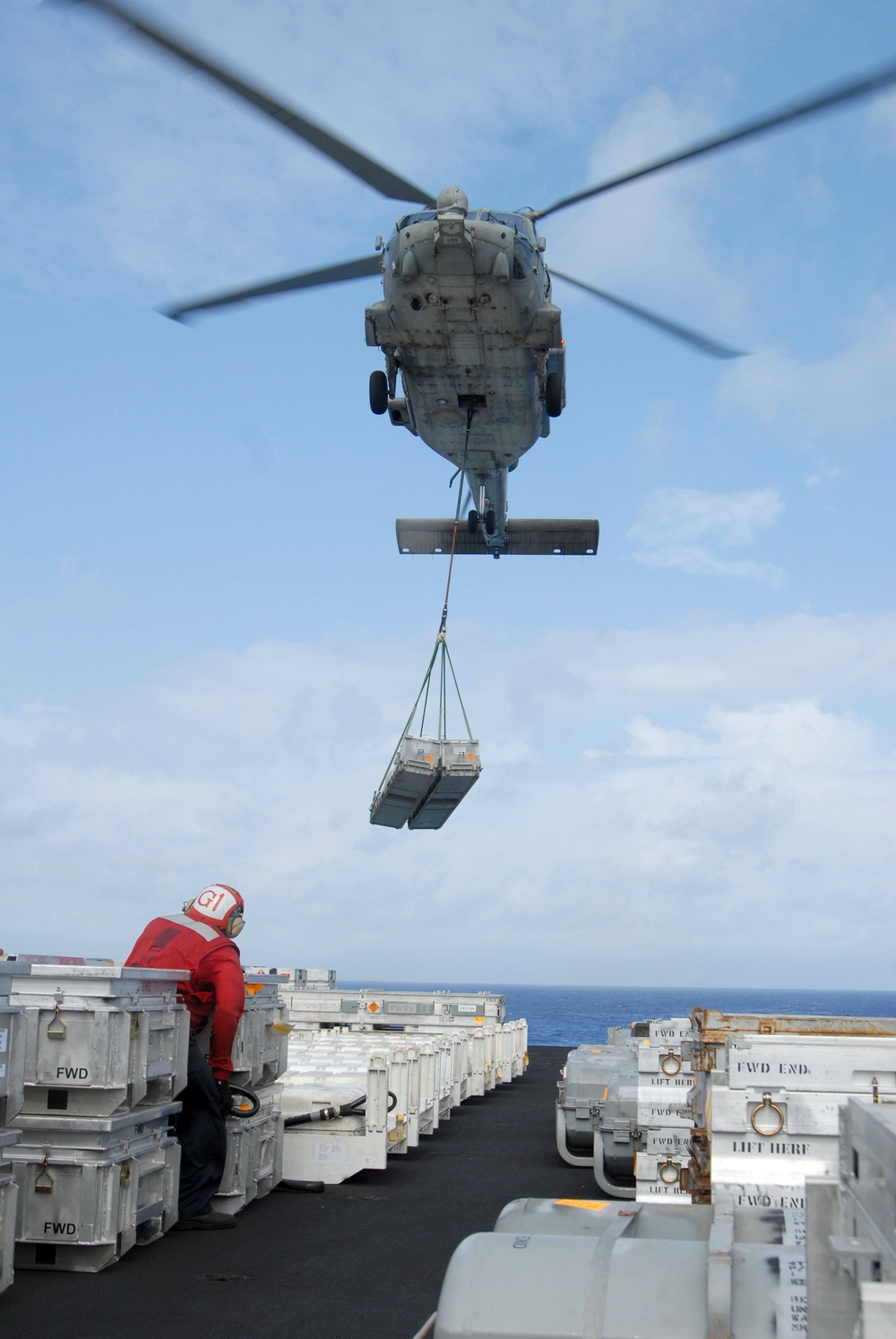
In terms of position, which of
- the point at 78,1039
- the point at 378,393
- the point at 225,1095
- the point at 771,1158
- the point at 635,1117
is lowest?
the point at 635,1117

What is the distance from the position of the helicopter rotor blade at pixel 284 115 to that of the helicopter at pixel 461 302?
0.5 inches

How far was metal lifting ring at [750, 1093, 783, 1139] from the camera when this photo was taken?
644cm

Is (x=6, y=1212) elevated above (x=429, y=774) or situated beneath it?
situated beneath

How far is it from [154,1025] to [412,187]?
11751 mm

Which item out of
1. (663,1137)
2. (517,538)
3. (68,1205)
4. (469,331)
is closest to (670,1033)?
(663,1137)

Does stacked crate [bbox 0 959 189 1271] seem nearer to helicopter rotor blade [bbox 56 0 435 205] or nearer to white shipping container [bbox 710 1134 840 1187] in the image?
white shipping container [bbox 710 1134 840 1187]

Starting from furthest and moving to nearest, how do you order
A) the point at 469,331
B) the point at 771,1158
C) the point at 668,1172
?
the point at 469,331 → the point at 668,1172 → the point at 771,1158

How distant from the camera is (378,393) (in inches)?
733

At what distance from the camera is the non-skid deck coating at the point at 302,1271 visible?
23.0 ft

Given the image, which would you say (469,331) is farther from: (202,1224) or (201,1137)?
(202,1224)

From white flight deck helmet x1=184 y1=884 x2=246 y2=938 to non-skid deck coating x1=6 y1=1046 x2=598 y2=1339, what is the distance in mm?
2382

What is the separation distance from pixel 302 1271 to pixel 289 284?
43.7 feet

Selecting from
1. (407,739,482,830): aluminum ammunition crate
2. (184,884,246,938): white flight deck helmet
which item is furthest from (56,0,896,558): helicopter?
(184,884,246,938): white flight deck helmet

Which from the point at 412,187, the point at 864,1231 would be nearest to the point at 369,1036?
the point at 412,187
